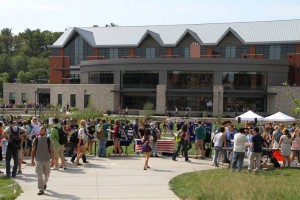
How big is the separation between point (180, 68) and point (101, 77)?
12.7 m

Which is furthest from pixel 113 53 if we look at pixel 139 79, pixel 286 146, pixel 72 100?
pixel 286 146

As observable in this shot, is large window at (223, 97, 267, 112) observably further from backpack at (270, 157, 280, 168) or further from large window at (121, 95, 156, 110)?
backpack at (270, 157, 280, 168)

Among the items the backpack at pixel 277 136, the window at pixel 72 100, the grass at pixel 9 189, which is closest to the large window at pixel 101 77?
the window at pixel 72 100

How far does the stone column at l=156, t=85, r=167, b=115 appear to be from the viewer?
62062 mm

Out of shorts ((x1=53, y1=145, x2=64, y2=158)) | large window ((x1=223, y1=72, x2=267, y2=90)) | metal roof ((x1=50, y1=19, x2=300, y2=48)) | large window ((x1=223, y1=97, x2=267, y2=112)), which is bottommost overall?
shorts ((x1=53, y1=145, x2=64, y2=158))

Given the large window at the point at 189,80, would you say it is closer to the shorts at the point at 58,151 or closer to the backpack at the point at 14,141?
the shorts at the point at 58,151

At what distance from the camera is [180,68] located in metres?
61.9

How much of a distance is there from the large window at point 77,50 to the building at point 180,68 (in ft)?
0.56

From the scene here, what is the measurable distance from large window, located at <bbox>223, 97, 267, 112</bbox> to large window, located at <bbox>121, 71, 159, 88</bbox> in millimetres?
10235

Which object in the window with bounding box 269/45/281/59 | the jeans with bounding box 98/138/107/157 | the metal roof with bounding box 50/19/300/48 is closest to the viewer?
the jeans with bounding box 98/138/107/157

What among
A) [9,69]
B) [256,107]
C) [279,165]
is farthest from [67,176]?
[9,69]

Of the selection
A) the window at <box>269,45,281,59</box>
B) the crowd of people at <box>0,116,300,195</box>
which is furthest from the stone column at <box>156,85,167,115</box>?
the crowd of people at <box>0,116,300,195</box>

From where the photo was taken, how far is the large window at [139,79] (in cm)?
6397

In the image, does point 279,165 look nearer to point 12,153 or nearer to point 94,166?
point 94,166
